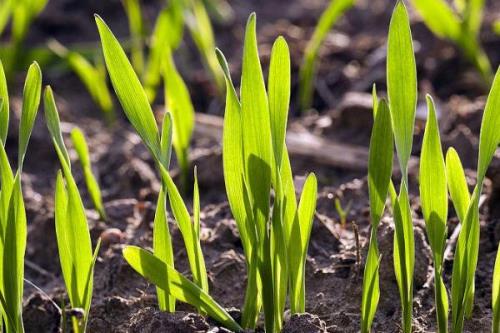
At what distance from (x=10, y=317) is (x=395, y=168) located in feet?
3.25

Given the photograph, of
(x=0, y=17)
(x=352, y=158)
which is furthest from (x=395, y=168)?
(x=0, y=17)

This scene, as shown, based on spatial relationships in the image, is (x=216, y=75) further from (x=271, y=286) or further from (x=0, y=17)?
(x=271, y=286)

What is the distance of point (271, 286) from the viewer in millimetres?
1349

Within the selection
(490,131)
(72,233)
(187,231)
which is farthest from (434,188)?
(72,233)

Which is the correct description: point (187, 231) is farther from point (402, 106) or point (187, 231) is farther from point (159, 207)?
point (402, 106)

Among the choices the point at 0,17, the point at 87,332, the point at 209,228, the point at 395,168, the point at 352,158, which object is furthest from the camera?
the point at 0,17

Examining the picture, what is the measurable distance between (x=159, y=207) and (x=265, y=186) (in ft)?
0.58

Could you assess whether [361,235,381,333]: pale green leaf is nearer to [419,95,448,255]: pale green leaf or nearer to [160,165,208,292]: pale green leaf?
[419,95,448,255]: pale green leaf

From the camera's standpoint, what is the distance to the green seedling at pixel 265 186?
126 centimetres

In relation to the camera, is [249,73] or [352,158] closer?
[249,73]

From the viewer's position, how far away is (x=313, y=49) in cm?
262

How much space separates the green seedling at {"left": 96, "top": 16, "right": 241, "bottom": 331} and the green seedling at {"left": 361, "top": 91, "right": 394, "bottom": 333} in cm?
21

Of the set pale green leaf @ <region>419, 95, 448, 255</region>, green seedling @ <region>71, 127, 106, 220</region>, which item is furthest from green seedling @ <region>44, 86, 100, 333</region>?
pale green leaf @ <region>419, 95, 448, 255</region>

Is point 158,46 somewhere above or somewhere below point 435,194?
above
